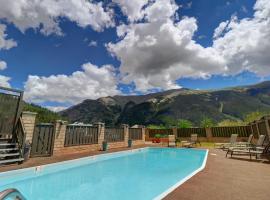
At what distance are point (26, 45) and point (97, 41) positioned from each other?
6471 mm

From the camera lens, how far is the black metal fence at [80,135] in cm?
1204

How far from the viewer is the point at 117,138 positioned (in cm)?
1720

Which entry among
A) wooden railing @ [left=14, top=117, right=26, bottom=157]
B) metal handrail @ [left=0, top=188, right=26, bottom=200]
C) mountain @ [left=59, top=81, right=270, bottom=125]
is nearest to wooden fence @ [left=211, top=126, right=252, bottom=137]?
wooden railing @ [left=14, top=117, right=26, bottom=157]

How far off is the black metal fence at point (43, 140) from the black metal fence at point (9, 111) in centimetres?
128

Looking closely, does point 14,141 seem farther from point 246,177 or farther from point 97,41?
point 97,41

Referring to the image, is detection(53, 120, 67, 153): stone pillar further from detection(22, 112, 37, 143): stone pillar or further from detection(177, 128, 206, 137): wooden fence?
detection(177, 128, 206, 137): wooden fence

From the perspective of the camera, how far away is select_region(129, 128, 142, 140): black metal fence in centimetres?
1972

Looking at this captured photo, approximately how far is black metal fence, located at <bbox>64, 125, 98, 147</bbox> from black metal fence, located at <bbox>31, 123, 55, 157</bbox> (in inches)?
47.6

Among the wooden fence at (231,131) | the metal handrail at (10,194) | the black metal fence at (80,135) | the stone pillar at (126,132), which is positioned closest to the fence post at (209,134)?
the wooden fence at (231,131)

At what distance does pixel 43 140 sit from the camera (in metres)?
10.3

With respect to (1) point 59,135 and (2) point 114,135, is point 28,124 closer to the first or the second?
(1) point 59,135

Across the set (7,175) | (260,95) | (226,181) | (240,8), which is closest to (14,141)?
(7,175)

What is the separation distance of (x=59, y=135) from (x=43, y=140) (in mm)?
1039

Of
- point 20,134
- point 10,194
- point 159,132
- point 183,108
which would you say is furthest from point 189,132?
point 183,108
